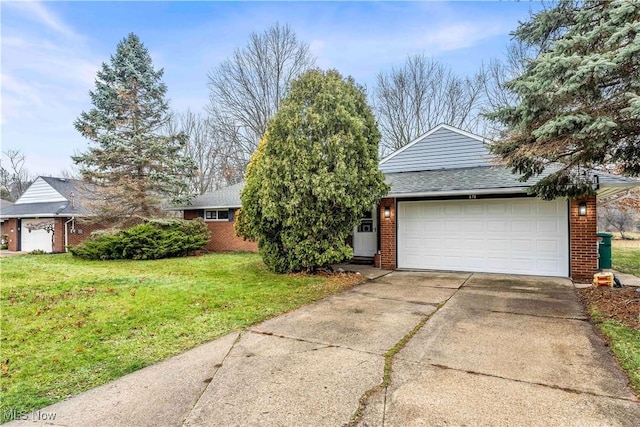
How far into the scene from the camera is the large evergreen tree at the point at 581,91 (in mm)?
4172

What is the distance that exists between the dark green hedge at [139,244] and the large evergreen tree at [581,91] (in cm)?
1147

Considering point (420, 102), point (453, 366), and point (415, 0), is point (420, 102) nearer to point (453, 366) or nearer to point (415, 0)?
point (415, 0)

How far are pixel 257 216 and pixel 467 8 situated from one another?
7.80 metres

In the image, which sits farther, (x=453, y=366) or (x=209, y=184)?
(x=209, y=184)

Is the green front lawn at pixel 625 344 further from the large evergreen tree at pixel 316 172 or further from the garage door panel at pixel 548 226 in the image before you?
the large evergreen tree at pixel 316 172

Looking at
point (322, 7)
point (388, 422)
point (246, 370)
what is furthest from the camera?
point (322, 7)

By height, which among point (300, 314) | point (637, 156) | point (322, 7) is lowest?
point (300, 314)

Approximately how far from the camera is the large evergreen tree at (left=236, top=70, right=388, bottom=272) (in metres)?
7.88

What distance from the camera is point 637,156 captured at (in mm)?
5109

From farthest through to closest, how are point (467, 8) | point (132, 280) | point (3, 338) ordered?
1. point (467, 8)
2. point (132, 280)
3. point (3, 338)

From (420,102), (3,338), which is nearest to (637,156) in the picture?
(3,338)

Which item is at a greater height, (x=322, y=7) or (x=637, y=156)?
(x=322, y=7)

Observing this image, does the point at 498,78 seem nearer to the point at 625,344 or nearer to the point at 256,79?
the point at 256,79

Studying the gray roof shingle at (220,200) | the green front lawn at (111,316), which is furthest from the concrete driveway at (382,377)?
the gray roof shingle at (220,200)
